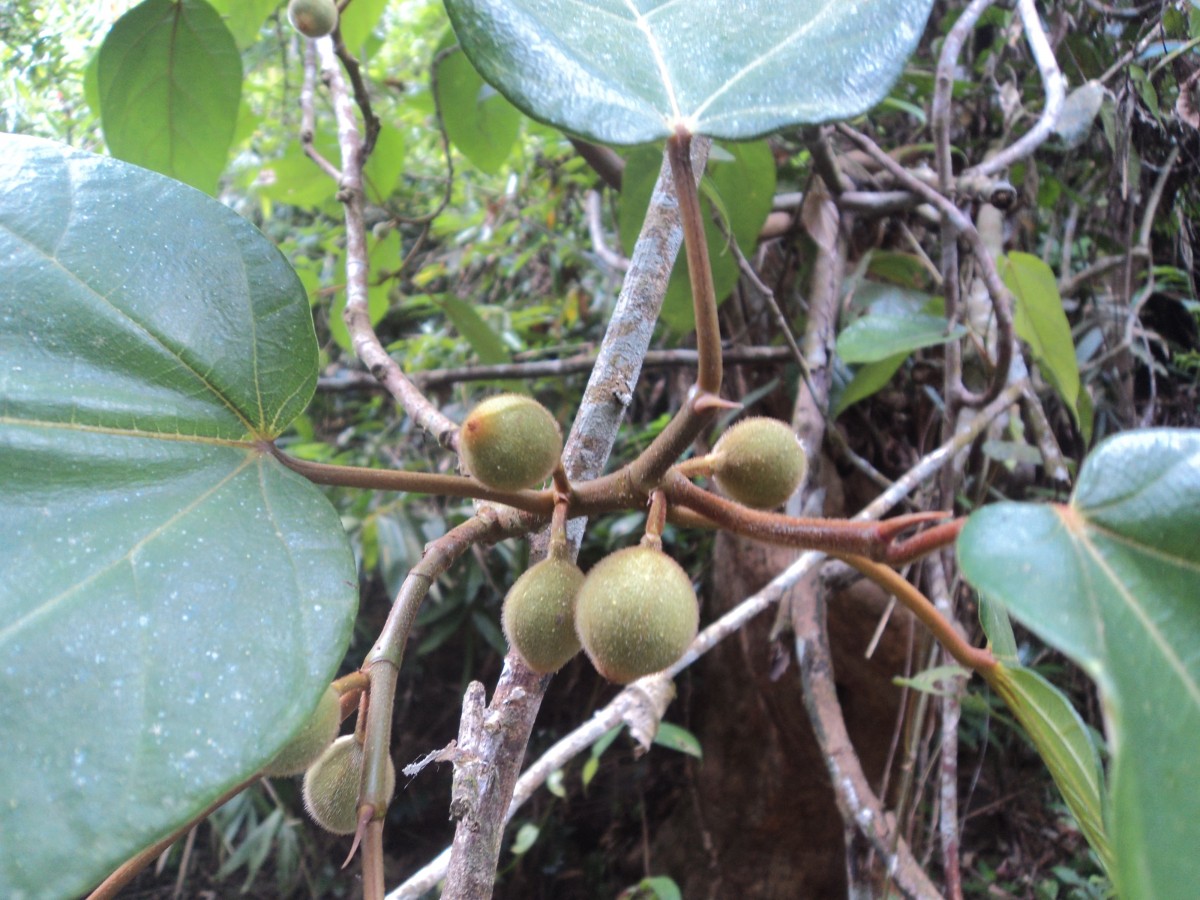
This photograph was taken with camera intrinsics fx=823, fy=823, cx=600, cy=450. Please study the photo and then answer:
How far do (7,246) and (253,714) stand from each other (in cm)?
31

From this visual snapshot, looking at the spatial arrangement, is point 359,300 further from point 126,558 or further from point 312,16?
point 126,558

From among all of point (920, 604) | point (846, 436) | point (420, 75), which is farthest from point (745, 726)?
point (420, 75)

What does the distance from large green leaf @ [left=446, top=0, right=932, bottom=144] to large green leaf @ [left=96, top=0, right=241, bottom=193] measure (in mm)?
860

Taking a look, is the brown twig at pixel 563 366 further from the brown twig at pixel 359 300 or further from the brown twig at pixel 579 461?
the brown twig at pixel 579 461

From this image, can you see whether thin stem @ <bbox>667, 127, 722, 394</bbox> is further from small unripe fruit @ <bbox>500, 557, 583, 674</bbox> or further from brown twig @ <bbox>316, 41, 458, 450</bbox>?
brown twig @ <bbox>316, 41, 458, 450</bbox>

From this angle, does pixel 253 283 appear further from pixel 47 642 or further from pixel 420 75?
pixel 420 75

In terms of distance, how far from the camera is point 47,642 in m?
0.37

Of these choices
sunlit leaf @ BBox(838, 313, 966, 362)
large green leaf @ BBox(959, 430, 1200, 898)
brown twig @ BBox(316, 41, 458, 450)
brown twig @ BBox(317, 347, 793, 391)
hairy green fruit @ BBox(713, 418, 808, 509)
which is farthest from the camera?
brown twig @ BBox(317, 347, 793, 391)

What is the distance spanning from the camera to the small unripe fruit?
1.75 feet

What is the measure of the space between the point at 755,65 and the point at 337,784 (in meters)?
0.55

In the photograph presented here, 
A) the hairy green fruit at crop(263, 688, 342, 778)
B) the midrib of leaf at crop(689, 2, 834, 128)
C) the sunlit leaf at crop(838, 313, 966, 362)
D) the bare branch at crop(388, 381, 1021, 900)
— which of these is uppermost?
the midrib of leaf at crop(689, 2, 834, 128)

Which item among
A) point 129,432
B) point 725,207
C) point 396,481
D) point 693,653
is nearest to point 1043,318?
point 725,207

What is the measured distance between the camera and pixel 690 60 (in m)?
0.51

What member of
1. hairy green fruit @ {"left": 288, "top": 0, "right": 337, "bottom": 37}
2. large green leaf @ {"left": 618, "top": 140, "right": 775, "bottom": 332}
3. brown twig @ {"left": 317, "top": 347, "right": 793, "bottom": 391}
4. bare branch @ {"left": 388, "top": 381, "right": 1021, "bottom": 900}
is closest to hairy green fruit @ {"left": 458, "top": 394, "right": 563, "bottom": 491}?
bare branch @ {"left": 388, "top": 381, "right": 1021, "bottom": 900}
